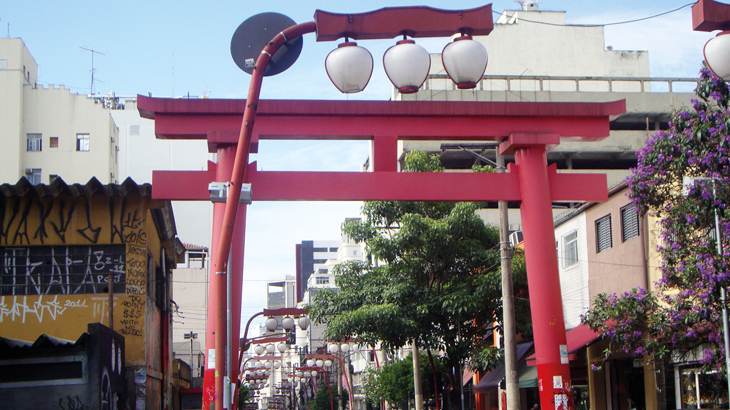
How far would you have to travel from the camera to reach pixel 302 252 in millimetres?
134250

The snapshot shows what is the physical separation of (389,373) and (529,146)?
23848mm

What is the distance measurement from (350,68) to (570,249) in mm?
19285

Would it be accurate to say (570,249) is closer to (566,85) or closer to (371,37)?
(371,37)

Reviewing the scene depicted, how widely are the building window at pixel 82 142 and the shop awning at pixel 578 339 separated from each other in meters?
35.3

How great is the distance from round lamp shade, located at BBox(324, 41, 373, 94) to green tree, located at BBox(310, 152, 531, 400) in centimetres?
1504

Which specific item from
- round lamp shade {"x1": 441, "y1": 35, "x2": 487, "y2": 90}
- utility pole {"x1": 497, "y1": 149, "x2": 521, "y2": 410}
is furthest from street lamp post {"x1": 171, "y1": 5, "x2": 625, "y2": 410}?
utility pole {"x1": 497, "y1": 149, "x2": 521, "y2": 410}

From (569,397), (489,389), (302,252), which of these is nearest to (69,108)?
(489,389)

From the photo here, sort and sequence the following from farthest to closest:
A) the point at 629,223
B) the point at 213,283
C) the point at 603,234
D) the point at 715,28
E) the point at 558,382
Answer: the point at 603,234 < the point at 629,223 < the point at 558,382 < the point at 213,283 < the point at 715,28

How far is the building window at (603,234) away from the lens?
70.1 ft

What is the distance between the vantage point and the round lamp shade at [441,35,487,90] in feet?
21.8

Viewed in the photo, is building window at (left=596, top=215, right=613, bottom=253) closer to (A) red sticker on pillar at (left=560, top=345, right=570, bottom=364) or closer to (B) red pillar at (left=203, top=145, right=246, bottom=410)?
(A) red sticker on pillar at (left=560, top=345, right=570, bottom=364)

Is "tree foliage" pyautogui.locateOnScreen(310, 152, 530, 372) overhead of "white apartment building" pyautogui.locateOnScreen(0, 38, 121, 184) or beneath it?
beneath

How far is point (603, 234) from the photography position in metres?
21.8

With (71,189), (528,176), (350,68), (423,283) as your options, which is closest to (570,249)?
(423,283)
